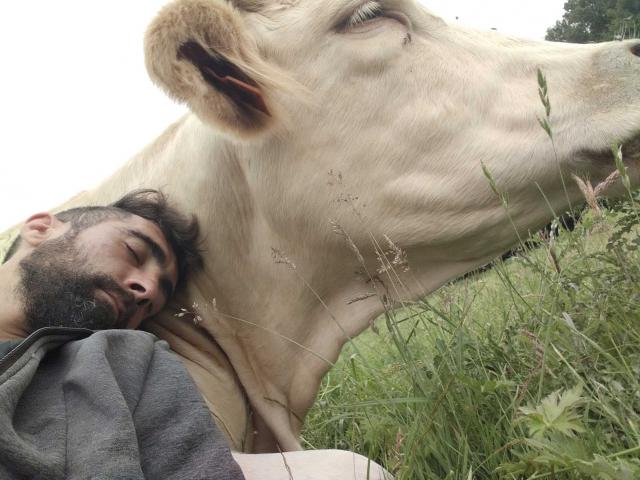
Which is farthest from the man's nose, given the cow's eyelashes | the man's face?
the cow's eyelashes

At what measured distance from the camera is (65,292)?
2133mm

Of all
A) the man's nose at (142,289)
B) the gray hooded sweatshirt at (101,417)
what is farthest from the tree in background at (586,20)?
the gray hooded sweatshirt at (101,417)

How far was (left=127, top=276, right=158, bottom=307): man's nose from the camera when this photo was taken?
2.24 metres

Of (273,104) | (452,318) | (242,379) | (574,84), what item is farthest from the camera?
(242,379)

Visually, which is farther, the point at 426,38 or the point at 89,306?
the point at 426,38

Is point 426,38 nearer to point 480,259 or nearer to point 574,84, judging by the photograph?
point 574,84

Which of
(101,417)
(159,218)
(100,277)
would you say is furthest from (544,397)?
(159,218)

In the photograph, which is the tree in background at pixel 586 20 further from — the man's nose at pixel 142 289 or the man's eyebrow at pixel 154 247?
the man's nose at pixel 142 289

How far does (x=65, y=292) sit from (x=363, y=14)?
142 cm

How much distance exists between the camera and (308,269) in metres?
2.44

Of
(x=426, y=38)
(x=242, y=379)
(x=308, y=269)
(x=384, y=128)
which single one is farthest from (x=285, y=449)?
(x=426, y=38)

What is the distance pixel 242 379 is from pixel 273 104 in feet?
3.51

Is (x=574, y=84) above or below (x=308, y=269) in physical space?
above

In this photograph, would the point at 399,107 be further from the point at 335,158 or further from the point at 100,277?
the point at 100,277
